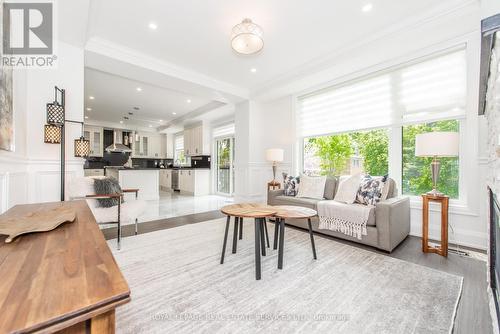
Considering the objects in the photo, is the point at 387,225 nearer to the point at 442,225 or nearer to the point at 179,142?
the point at 442,225

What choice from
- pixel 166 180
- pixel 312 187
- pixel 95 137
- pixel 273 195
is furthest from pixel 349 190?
pixel 95 137

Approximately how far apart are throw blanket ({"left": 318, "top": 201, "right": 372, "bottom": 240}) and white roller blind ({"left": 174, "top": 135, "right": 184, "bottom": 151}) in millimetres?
7635

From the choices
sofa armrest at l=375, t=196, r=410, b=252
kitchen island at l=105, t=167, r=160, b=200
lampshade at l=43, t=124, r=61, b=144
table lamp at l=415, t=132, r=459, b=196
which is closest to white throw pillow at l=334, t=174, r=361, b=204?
sofa armrest at l=375, t=196, r=410, b=252

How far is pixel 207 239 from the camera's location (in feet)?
9.44

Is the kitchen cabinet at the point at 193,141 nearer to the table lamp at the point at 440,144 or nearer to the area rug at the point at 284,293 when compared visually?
the area rug at the point at 284,293

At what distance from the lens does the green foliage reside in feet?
13.3

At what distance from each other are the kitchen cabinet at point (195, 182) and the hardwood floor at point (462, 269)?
11.4 feet

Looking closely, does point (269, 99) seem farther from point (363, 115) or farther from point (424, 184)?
point (424, 184)

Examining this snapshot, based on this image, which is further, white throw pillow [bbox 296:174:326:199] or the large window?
white throw pillow [bbox 296:174:326:199]

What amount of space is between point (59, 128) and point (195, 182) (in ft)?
15.0

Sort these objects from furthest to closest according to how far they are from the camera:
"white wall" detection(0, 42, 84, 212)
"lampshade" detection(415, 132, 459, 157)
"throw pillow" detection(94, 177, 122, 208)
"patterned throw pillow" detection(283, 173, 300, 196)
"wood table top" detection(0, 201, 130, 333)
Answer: "patterned throw pillow" detection(283, 173, 300, 196)
"throw pillow" detection(94, 177, 122, 208)
"white wall" detection(0, 42, 84, 212)
"lampshade" detection(415, 132, 459, 157)
"wood table top" detection(0, 201, 130, 333)

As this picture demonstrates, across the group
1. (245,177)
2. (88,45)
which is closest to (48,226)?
(88,45)

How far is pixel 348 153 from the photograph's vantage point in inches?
158

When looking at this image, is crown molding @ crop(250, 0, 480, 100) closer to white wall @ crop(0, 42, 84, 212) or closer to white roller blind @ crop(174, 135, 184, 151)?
white wall @ crop(0, 42, 84, 212)
